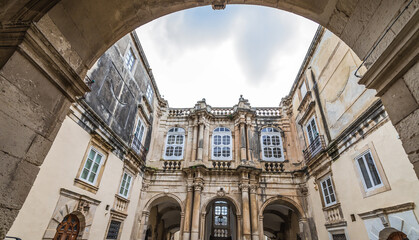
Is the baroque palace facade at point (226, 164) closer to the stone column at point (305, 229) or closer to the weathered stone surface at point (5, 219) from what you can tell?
the stone column at point (305, 229)

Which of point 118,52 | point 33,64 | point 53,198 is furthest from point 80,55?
point 118,52

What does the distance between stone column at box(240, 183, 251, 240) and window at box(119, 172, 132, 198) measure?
6.05 meters

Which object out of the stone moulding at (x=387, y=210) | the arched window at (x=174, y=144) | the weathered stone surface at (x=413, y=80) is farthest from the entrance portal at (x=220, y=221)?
the weathered stone surface at (x=413, y=80)

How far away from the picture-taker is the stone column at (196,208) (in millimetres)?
10594

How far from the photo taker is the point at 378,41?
2.96 m

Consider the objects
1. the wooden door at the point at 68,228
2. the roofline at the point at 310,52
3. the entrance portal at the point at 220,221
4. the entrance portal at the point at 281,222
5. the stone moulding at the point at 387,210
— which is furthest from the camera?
the entrance portal at the point at 220,221

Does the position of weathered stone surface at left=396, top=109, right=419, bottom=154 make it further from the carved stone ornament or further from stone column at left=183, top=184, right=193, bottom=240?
stone column at left=183, top=184, right=193, bottom=240

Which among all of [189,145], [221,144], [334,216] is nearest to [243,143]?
[221,144]

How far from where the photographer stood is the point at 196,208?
11211 mm

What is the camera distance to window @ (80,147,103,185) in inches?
296

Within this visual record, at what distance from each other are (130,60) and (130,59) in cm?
5

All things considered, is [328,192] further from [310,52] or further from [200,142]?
[200,142]

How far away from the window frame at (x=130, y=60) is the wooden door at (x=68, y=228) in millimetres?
7119

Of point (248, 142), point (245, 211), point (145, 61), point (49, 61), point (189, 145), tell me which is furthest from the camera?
point (189, 145)
